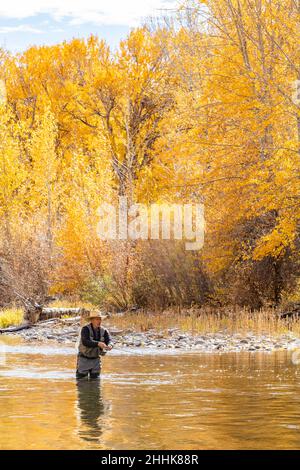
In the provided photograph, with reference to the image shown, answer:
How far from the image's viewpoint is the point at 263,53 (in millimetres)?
25266

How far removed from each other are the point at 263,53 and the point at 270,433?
1632cm

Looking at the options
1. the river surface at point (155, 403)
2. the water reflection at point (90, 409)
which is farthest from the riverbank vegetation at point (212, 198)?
the water reflection at point (90, 409)

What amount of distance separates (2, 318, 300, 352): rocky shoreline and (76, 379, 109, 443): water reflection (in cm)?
625

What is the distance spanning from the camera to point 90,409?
42.0ft

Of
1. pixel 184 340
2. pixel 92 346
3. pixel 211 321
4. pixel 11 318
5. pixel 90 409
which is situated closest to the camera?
pixel 90 409

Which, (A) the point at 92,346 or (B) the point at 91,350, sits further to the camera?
(B) the point at 91,350

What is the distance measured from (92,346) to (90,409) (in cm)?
284

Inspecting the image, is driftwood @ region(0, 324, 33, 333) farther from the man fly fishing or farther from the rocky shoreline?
A: the man fly fishing

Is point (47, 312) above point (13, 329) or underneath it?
above

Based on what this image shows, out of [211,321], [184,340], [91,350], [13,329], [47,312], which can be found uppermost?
[91,350]

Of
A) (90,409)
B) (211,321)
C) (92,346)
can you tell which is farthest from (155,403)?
(211,321)

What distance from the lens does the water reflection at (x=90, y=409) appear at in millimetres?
10805

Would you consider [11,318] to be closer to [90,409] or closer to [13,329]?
[13,329]

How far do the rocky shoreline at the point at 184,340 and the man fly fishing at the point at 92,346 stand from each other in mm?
5593
